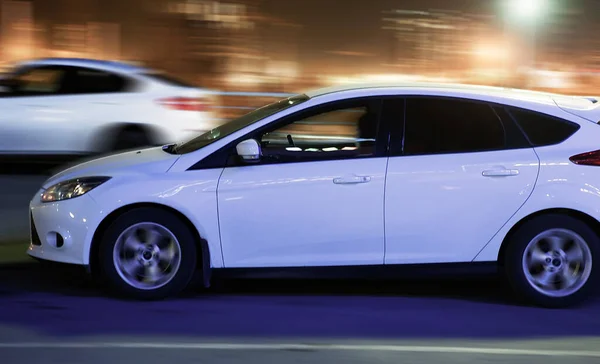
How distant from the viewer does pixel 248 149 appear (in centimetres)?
671

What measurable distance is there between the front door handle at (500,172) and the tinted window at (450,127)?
0.60ft

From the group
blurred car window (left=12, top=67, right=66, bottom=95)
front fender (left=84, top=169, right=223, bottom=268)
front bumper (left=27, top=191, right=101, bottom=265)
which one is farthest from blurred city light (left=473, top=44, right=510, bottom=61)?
front bumper (left=27, top=191, right=101, bottom=265)

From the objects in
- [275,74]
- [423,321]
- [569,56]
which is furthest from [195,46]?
[423,321]

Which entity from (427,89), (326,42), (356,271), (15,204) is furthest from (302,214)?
(326,42)

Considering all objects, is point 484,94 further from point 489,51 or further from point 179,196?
point 489,51

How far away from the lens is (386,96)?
6.97 metres

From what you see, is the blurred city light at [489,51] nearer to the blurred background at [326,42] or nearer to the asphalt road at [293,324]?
the blurred background at [326,42]

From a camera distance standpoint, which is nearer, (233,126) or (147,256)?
(147,256)

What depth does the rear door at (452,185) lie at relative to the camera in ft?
22.0

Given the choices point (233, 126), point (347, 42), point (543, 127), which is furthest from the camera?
point (347, 42)

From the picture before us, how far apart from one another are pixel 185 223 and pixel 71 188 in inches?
32.6

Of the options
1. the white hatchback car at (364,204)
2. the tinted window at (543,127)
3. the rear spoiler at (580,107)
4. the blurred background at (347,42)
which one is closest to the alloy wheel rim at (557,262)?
the white hatchback car at (364,204)

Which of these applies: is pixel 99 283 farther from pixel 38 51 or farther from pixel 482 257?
pixel 38 51

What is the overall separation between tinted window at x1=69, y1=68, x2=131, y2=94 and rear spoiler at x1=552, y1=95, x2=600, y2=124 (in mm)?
6046
